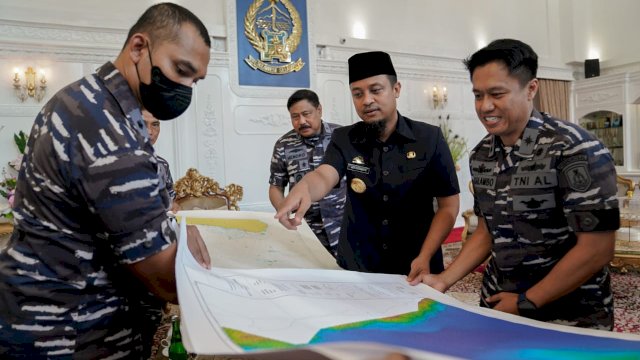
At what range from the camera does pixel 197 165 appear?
18.8 ft

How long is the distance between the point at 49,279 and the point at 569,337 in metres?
0.87

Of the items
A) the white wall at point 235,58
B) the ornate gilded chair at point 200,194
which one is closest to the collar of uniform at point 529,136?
the ornate gilded chair at point 200,194

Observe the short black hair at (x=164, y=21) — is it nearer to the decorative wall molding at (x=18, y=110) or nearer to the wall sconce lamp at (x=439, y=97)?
the decorative wall molding at (x=18, y=110)

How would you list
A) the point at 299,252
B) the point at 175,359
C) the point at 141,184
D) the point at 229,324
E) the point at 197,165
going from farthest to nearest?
1. the point at 197,165
2. the point at 175,359
3. the point at 299,252
4. the point at 141,184
5. the point at 229,324

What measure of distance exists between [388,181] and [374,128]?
20 centimetres

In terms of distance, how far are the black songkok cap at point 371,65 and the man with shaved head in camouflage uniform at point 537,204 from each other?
366 millimetres

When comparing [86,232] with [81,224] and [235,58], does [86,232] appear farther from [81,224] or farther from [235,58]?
[235,58]

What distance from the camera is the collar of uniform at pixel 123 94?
0.84 m

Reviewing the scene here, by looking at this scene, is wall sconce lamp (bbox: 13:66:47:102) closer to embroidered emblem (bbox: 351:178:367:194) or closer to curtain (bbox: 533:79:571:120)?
embroidered emblem (bbox: 351:178:367:194)

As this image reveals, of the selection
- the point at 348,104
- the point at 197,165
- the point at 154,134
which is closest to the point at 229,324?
the point at 154,134

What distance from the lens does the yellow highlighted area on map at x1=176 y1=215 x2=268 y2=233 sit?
56.7 inches

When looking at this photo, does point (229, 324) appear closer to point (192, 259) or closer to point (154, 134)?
point (192, 259)

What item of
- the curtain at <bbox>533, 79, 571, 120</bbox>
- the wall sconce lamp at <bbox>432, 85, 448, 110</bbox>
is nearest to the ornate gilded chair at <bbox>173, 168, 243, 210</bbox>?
the wall sconce lamp at <bbox>432, 85, 448, 110</bbox>

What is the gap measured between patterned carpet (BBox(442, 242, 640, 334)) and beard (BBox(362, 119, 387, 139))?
2355 millimetres
